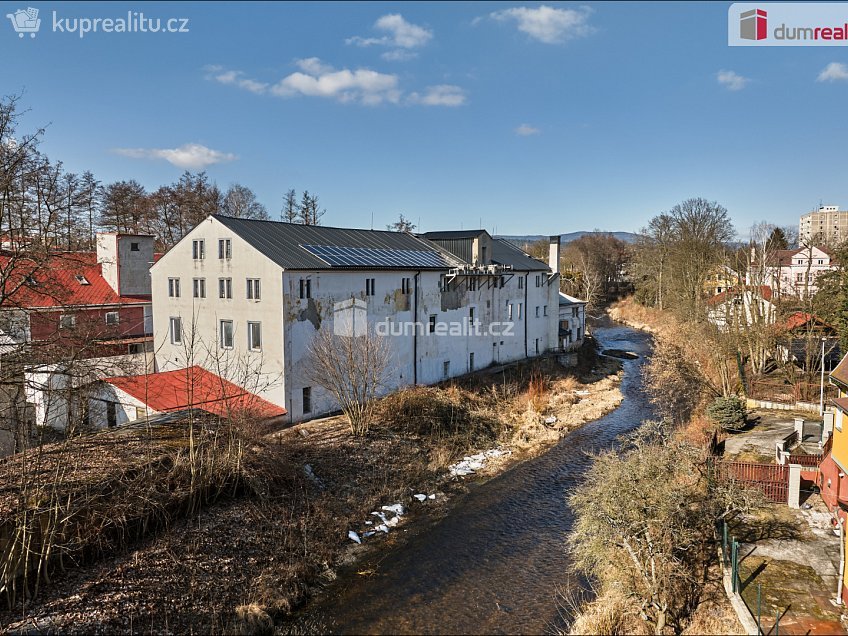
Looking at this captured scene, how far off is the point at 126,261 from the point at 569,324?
34054 millimetres

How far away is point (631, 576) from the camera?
1238 centimetres

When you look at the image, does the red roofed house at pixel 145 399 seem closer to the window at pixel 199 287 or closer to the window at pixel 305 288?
the window at pixel 199 287

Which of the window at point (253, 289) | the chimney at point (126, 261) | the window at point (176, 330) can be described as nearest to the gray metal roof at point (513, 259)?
the window at point (253, 289)

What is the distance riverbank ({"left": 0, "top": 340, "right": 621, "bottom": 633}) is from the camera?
11852 mm

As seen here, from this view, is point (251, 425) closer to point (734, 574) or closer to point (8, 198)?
point (8, 198)

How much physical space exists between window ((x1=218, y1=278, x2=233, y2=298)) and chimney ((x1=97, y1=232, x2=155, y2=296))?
12503mm

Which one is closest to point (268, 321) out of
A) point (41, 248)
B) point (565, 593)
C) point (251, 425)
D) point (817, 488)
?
point (251, 425)

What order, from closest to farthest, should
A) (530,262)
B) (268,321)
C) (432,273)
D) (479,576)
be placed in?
(479,576), (268,321), (432,273), (530,262)

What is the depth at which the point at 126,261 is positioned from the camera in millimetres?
34531

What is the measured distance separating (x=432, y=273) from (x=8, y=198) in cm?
2087

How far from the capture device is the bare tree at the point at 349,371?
23484mm

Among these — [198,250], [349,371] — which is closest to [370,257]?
[349,371]

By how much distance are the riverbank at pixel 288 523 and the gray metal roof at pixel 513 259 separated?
41.5 feet

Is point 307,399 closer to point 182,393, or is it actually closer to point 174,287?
point 182,393
